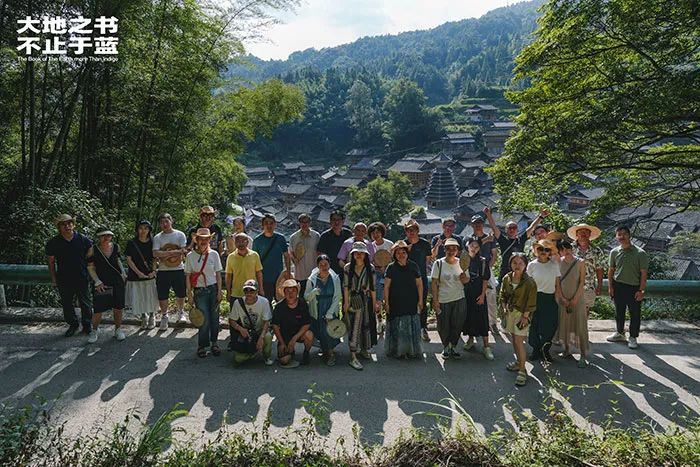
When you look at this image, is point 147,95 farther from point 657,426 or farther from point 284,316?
point 657,426

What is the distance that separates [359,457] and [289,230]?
43499mm

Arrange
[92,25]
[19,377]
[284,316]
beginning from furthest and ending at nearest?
[92,25] < [284,316] < [19,377]

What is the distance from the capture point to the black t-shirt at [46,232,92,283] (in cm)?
533

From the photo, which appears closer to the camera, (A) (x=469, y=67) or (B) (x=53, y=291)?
(B) (x=53, y=291)

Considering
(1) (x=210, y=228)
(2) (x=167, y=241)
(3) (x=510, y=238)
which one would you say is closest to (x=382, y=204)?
(3) (x=510, y=238)

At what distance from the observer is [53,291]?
716 cm

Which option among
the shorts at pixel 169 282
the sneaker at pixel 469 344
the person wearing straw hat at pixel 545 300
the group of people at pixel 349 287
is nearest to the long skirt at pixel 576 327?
the group of people at pixel 349 287

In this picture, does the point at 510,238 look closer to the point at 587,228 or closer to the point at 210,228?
the point at 587,228

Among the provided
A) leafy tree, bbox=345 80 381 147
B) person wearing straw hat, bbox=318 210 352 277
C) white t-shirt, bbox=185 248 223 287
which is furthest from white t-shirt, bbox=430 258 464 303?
leafy tree, bbox=345 80 381 147

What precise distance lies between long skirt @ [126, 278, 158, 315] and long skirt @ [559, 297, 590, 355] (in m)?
4.68

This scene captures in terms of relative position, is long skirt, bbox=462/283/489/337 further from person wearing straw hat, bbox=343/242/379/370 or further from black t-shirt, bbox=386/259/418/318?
person wearing straw hat, bbox=343/242/379/370

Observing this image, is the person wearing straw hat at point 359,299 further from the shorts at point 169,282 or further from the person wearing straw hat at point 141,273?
the person wearing straw hat at point 141,273

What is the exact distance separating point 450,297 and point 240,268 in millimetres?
2330

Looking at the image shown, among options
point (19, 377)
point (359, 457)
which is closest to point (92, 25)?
point (19, 377)
